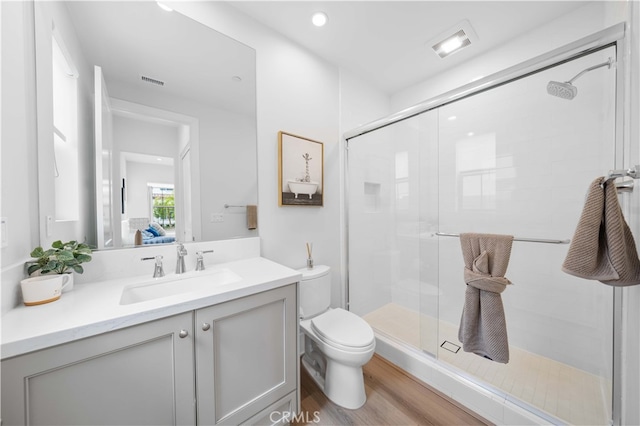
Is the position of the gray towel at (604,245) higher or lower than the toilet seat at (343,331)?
higher

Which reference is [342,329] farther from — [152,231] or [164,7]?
[164,7]

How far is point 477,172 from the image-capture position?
194 cm

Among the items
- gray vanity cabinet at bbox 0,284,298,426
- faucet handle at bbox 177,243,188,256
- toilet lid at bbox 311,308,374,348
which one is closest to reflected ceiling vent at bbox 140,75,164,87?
faucet handle at bbox 177,243,188,256

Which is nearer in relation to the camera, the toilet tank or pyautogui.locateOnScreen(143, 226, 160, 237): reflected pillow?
pyautogui.locateOnScreen(143, 226, 160, 237): reflected pillow

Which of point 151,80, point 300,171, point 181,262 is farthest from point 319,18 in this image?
point 181,262

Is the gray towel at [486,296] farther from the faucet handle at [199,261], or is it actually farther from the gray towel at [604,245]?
the faucet handle at [199,261]

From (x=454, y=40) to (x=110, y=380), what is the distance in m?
2.87

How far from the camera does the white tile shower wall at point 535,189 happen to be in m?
1.50

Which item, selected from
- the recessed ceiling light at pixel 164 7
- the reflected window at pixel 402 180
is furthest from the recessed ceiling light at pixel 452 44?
the recessed ceiling light at pixel 164 7

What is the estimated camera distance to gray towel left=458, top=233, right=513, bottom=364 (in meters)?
1.16

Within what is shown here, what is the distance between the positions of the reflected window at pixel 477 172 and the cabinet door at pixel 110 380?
2195 millimetres

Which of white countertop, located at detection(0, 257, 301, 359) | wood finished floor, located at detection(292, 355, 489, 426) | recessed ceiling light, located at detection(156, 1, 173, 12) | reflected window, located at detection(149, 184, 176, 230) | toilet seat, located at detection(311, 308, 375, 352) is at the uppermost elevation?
recessed ceiling light, located at detection(156, 1, 173, 12)

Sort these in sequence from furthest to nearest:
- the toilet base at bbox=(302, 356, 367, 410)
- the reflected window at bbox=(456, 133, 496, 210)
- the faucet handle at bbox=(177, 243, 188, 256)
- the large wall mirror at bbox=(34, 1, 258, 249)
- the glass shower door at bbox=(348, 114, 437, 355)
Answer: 1. the glass shower door at bbox=(348, 114, 437, 355)
2. the reflected window at bbox=(456, 133, 496, 210)
3. the toilet base at bbox=(302, 356, 367, 410)
4. the faucet handle at bbox=(177, 243, 188, 256)
5. the large wall mirror at bbox=(34, 1, 258, 249)

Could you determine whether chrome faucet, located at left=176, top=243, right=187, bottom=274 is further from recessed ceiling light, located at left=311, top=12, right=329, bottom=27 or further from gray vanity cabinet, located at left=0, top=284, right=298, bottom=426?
recessed ceiling light, located at left=311, top=12, right=329, bottom=27
